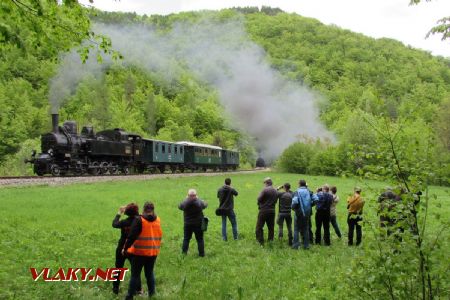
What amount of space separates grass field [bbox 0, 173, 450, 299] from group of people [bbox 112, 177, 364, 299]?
44 centimetres

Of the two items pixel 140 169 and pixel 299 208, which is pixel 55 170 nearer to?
pixel 140 169

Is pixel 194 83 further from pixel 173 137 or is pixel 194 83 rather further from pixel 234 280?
pixel 234 280

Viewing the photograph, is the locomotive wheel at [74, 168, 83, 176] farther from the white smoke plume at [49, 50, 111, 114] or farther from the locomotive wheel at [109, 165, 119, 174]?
the white smoke plume at [49, 50, 111, 114]

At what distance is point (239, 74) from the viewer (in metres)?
76.1

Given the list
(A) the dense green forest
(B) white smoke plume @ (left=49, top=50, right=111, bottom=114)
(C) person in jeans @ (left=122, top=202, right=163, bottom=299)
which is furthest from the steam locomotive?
(C) person in jeans @ (left=122, top=202, right=163, bottom=299)

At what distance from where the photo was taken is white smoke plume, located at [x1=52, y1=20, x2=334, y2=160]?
66.8 metres

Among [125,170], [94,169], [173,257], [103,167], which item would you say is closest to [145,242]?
[173,257]

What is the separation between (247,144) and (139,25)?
A: 74505 mm

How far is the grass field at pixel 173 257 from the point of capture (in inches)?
303

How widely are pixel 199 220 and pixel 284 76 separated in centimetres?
7341

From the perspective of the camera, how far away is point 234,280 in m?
8.67

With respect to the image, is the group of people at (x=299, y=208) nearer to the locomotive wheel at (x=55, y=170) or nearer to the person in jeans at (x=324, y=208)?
the person in jeans at (x=324, y=208)

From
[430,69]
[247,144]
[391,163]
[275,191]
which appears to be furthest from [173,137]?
[430,69]

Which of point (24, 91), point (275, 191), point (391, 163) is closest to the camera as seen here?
point (391, 163)
